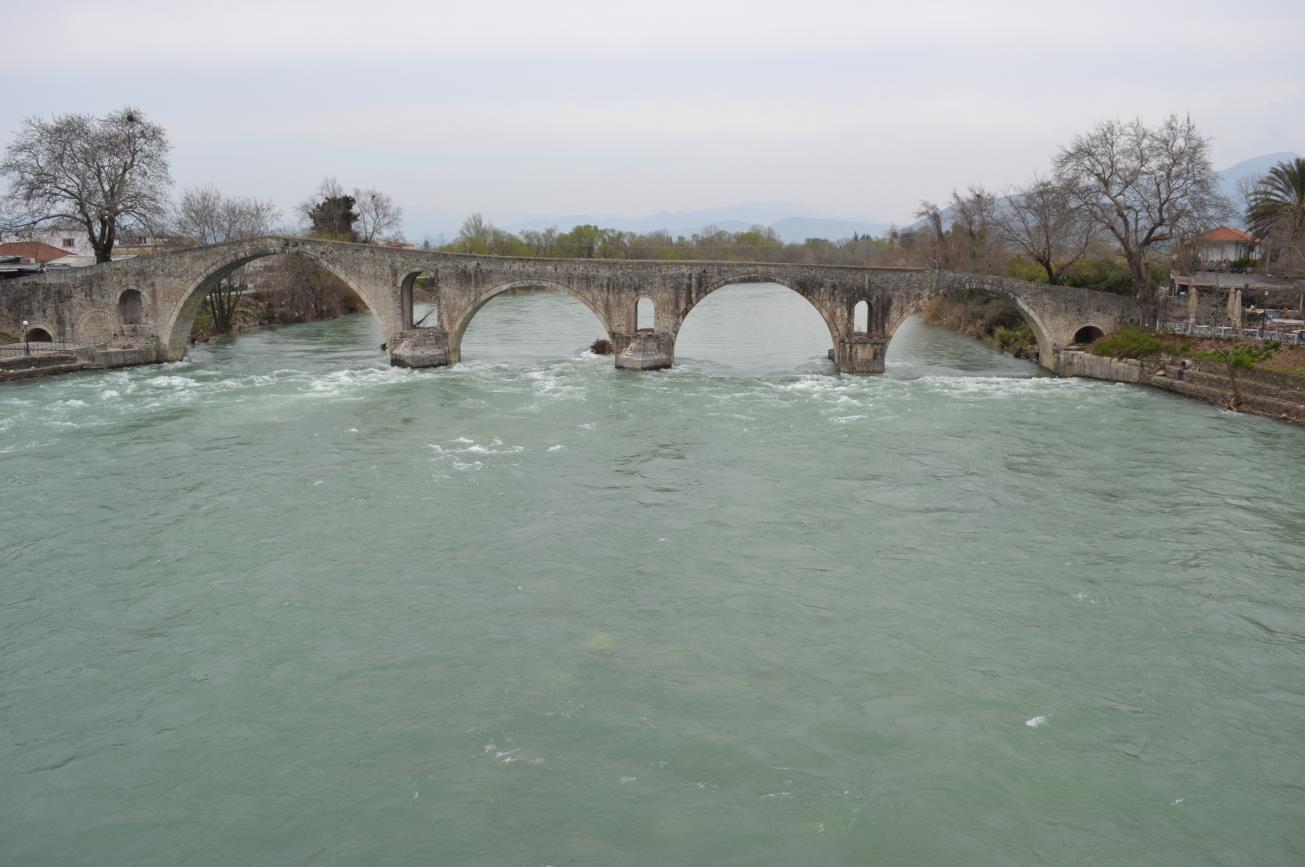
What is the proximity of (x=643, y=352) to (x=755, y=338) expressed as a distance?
13685 millimetres

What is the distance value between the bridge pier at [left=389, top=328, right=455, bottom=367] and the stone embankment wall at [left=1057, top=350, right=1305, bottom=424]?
23138mm

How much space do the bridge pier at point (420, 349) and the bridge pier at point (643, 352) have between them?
6.79 metres

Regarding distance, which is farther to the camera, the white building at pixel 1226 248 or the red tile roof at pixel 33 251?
the red tile roof at pixel 33 251

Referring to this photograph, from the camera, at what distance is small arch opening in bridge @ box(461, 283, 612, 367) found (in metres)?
37.8

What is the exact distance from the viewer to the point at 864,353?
33688 millimetres

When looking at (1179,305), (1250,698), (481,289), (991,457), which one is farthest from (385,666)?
(1179,305)

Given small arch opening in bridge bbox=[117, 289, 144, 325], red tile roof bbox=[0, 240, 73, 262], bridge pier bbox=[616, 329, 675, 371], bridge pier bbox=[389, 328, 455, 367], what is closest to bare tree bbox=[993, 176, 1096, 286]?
bridge pier bbox=[616, 329, 675, 371]

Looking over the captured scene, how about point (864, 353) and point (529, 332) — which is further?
point (529, 332)

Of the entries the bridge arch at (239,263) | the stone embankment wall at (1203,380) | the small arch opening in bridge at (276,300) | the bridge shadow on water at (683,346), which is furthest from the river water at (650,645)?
the small arch opening in bridge at (276,300)

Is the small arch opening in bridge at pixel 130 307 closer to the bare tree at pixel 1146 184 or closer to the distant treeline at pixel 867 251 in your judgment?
the distant treeline at pixel 867 251

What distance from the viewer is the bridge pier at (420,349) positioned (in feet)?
111

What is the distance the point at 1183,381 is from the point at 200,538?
2820cm

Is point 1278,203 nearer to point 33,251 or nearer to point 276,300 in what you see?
point 276,300

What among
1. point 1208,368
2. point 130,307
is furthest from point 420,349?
point 1208,368
